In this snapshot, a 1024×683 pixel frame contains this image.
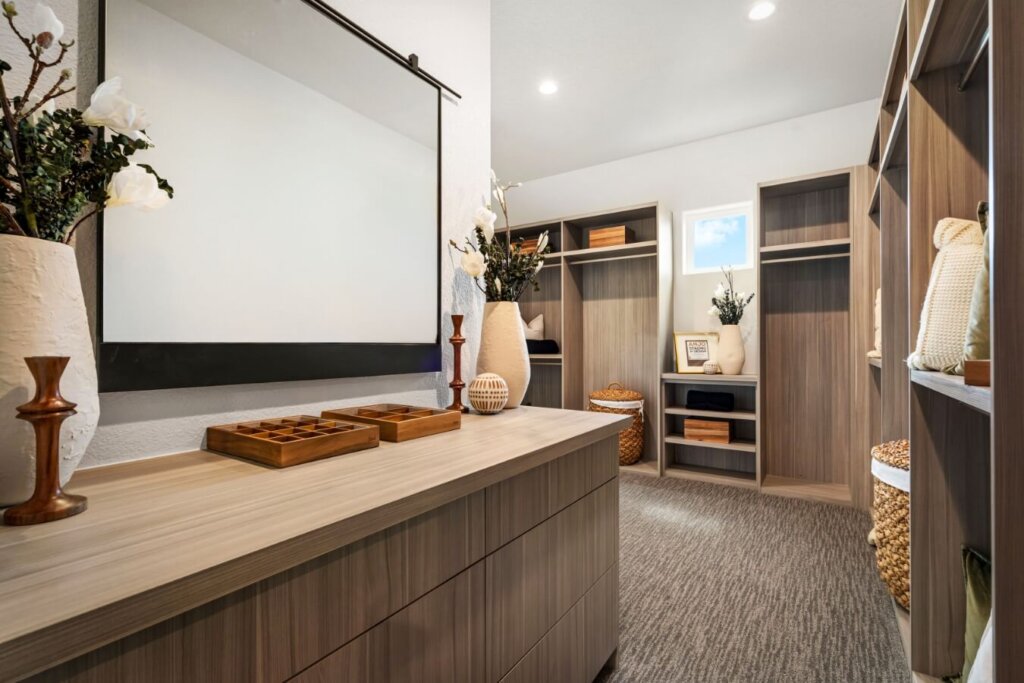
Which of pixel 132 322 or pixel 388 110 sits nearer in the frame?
pixel 132 322

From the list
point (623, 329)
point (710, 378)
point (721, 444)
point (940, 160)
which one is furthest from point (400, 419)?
point (623, 329)

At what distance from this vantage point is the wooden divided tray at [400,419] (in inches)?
46.8

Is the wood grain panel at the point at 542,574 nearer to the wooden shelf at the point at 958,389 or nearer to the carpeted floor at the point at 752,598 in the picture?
the carpeted floor at the point at 752,598

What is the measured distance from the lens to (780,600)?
197cm

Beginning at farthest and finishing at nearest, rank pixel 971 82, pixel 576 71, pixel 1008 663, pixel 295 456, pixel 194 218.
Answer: pixel 576 71 < pixel 971 82 < pixel 194 218 < pixel 295 456 < pixel 1008 663

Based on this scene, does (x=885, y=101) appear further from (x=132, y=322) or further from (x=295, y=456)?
(x=132, y=322)

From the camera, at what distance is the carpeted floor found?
1.58 m

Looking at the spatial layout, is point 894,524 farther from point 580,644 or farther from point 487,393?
point 487,393

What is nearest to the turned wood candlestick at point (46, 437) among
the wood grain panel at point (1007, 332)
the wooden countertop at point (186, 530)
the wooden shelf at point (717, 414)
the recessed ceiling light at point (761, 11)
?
the wooden countertop at point (186, 530)

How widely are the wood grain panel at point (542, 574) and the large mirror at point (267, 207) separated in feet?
2.26

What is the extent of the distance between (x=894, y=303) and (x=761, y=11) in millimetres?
1547

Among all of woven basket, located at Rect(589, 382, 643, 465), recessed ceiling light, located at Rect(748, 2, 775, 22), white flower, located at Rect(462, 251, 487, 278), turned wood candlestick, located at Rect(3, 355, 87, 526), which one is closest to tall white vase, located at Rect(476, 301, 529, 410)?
white flower, located at Rect(462, 251, 487, 278)

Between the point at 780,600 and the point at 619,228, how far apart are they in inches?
109

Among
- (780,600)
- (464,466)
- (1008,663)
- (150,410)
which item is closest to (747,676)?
(780,600)
